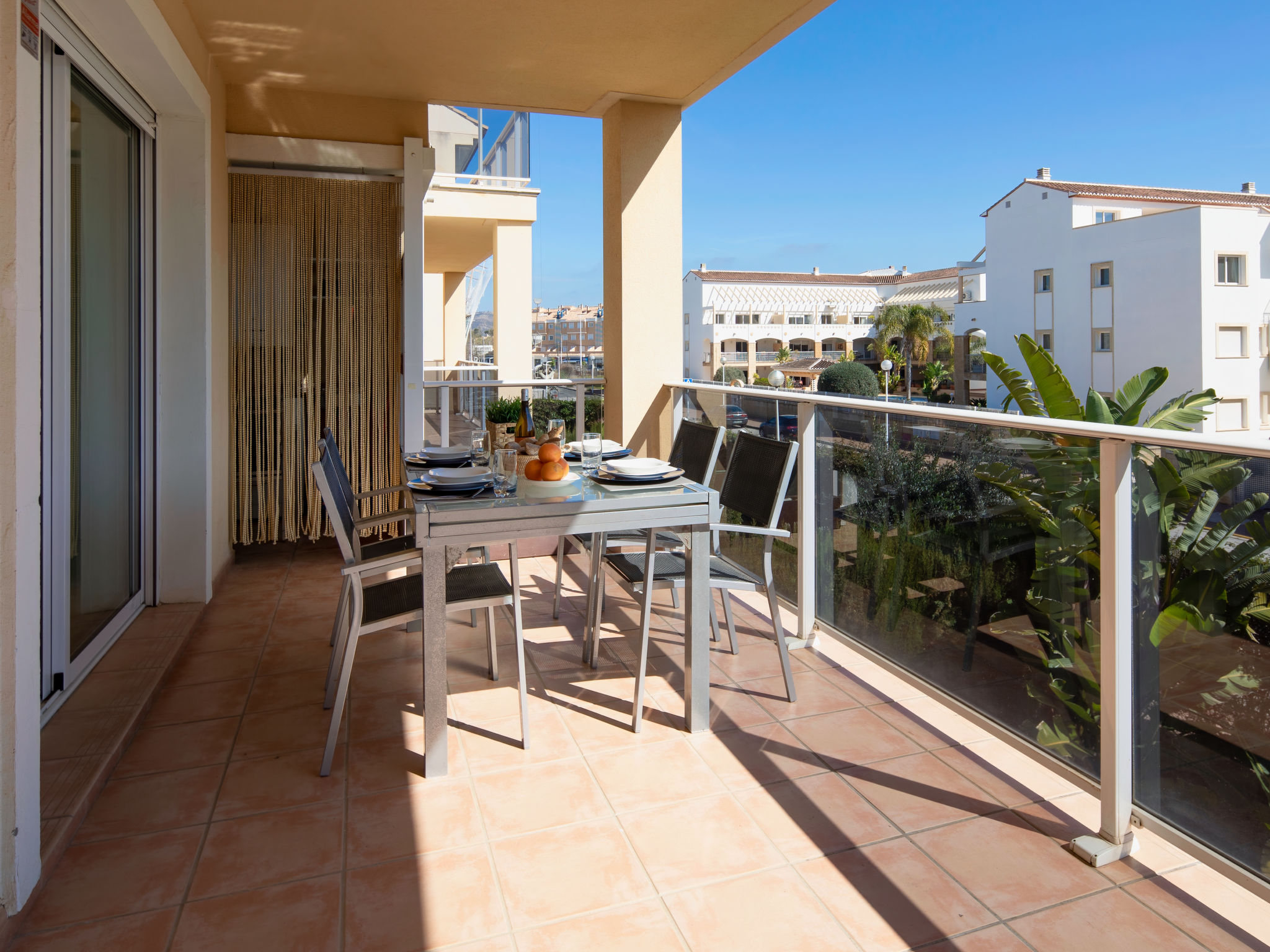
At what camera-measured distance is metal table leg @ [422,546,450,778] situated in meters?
2.31

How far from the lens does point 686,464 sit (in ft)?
11.6

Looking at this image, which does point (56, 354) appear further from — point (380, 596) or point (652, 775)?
point (652, 775)

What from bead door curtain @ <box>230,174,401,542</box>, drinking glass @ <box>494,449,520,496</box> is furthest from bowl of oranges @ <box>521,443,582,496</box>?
bead door curtain @ <box>230,174,401,542</box>

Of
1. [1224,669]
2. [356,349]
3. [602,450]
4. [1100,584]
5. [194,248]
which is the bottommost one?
[1224,669]

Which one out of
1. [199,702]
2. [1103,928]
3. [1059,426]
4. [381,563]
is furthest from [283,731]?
[1059,426]

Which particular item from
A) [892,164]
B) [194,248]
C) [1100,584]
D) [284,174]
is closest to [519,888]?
[1100,584]

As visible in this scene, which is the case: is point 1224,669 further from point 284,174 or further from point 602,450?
point 284,174

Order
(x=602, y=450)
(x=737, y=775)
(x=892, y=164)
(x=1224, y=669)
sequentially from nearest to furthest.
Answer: (x=1224, y=669)
(x=737, y=775)
(x=602, y=450)
(x=892, y=164)

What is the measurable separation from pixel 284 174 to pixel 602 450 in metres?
2.81

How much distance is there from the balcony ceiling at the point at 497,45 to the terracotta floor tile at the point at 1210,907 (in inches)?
132

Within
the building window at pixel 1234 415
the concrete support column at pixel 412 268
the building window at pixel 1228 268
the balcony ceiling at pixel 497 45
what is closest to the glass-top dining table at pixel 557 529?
the balcony ceiling at pixel 497 45

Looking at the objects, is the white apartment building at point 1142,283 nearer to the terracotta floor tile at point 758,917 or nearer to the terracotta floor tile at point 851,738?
the terracotta floor tile at point 851,738

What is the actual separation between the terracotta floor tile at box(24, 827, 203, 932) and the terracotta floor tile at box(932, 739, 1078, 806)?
6.41 feet

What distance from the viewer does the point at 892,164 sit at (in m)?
56.4
